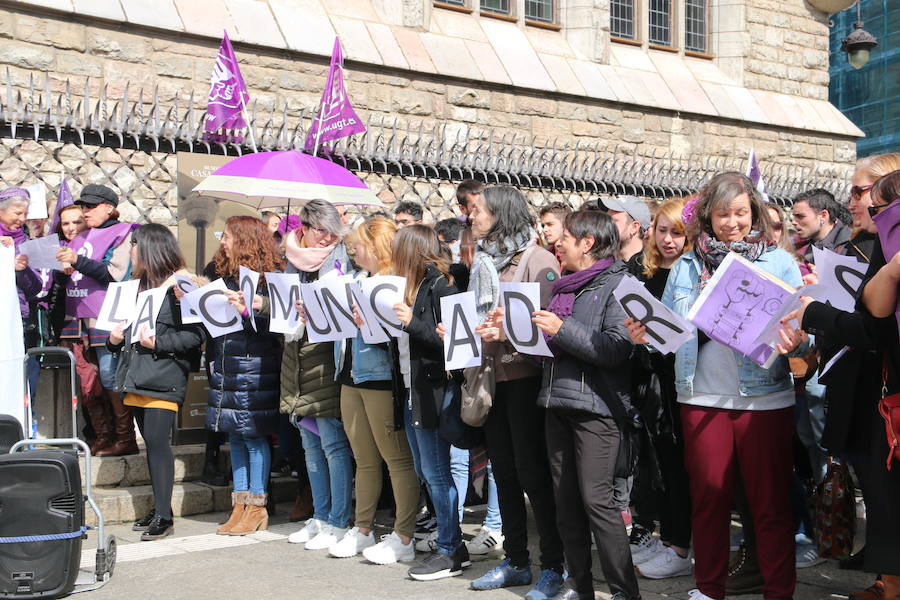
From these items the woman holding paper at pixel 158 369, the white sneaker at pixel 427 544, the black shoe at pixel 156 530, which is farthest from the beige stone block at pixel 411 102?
the white sneaker at pixel 427 544

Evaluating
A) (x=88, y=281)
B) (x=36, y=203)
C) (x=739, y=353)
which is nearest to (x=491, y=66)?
(x=88, y=281)

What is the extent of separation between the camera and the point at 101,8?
1170 cm

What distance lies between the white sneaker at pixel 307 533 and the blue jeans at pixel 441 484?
1.04 metres

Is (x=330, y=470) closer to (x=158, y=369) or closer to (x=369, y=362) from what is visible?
(x=369, y=362)

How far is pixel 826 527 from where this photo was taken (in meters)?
5.64

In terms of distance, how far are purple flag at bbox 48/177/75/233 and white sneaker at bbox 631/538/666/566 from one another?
15.9 ft

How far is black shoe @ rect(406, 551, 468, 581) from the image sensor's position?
18.4ft

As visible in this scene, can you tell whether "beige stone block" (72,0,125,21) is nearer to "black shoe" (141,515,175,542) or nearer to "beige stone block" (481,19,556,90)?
"beige stone block" (481,19,556,90)

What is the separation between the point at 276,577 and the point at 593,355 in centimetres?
225

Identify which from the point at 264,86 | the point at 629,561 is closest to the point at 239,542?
the point at 629,561

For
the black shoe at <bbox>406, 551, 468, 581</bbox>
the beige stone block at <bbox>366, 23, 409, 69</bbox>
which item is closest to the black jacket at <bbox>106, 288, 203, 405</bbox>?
the black shoe at <bbox>406, 551, 468, 581</bbox>

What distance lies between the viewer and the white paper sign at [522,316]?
481 centimetres

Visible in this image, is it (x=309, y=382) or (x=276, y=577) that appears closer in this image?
(x=276, y=577)

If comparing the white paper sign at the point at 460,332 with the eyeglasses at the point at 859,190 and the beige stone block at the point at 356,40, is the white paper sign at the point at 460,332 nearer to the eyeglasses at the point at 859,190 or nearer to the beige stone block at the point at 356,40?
the eyeglasses at the point at 859,190
